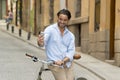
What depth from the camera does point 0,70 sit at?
1552 cm

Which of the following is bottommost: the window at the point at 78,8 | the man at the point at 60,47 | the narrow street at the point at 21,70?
the narrow street at the point at 21,70

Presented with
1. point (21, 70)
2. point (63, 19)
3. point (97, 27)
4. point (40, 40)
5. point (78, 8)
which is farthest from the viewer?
point (78, 8)

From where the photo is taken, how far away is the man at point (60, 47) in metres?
6.30

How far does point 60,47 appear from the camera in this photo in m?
6.36

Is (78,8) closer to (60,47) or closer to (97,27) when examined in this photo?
(97,27)

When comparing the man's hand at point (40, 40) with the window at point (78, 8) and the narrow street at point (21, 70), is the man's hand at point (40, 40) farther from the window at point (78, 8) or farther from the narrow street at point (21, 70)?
the window at point (78, 8)

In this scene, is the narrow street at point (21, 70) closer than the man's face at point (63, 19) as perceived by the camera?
No

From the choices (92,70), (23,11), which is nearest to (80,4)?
(92,70)

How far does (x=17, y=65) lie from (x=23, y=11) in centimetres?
2532

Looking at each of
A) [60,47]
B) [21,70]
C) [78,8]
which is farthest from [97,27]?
[60,47]

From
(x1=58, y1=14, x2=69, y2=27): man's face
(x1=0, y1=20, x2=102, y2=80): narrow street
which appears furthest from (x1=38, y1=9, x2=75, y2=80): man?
(x1=0, y1=20, x2=102, y2=80): narrow street

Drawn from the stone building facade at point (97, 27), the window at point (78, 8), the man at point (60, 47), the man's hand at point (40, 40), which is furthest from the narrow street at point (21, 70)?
the man's hand at point (40, 40)

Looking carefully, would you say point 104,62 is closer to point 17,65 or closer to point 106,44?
point 106,44

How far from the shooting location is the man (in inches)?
248
